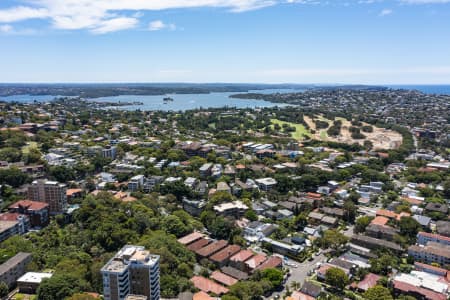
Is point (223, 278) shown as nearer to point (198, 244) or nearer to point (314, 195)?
point (198, 244)

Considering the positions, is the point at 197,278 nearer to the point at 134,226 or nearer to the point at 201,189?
the point at 134,226

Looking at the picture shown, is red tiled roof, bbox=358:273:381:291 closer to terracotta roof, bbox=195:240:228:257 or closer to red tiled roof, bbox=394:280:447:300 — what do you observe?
red tiled roof, bbox=394:280:447:300

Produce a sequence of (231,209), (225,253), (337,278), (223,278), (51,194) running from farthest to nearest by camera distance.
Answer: (231,209) < (51,194) < (225,253) < (223,278) < (337,278)

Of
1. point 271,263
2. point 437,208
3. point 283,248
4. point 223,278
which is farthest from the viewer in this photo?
point 437,208

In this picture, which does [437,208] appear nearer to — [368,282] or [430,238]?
[430,238]

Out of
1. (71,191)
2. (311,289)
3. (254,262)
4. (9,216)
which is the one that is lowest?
(311,289)

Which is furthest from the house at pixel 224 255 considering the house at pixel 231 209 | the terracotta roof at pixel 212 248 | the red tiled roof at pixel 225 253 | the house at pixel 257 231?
the house at pixel 231 209

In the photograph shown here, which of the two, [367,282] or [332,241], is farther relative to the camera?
[332,241]

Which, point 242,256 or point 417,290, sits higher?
point 242,256

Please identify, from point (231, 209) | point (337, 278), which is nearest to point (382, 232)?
point (337, 278)
